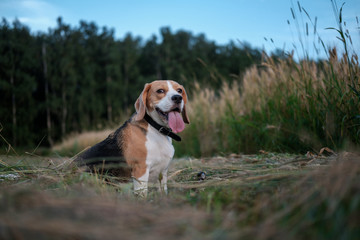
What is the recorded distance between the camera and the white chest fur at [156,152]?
3.04 meters

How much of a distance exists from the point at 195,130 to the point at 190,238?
22.9 feet

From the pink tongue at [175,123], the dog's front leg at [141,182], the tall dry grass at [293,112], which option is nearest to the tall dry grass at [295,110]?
the tall dry grass at [293,112]

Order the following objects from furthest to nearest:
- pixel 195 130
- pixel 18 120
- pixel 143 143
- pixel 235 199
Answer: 1. pixel 18 120
2. pixel 195 130
3. pixel 143 143
4. pixel 235 199

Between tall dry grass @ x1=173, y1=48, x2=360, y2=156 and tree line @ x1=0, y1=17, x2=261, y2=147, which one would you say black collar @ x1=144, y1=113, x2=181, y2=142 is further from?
tree line @ x1=0, y1=17, x2=261, y2=147

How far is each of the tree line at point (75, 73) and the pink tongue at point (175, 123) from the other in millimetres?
9536

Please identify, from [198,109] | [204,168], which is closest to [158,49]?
[198,109]

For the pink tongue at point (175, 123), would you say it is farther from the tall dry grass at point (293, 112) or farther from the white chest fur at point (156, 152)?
the tall dry grass at point (293, 112)

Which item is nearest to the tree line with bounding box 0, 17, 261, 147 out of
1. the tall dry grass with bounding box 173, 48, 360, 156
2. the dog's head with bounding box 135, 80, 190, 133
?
the tall dry grass with bounding box 173, 48, 360, 156

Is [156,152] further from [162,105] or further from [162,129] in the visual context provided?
[162,105]

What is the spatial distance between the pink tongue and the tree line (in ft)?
31.3

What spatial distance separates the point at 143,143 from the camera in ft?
10.1

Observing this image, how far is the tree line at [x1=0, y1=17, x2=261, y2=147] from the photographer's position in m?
22.7

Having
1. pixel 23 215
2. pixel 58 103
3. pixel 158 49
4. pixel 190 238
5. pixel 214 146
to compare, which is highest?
pixel 158 49

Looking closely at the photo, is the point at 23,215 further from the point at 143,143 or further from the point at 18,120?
the point at 18,120
